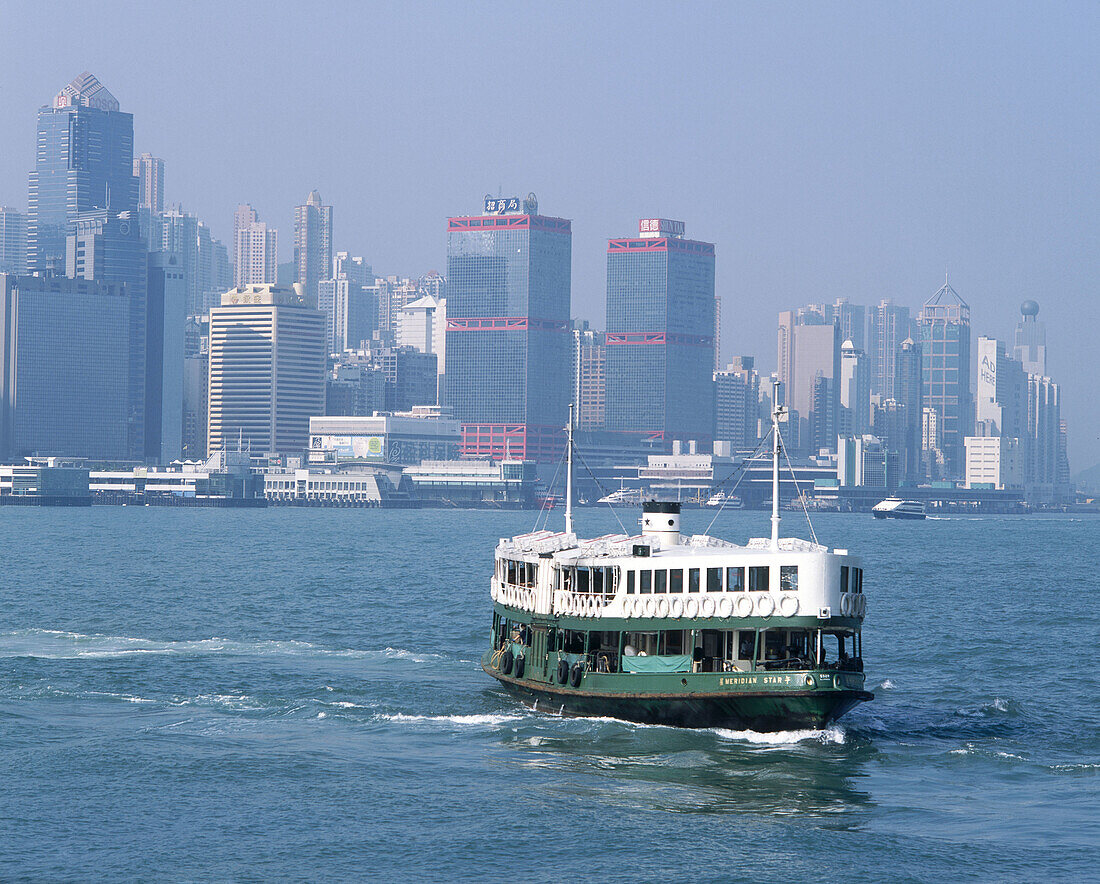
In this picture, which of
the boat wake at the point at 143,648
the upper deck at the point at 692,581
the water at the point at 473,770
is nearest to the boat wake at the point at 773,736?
the water at the point at 473,770

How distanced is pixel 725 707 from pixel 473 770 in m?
7.49

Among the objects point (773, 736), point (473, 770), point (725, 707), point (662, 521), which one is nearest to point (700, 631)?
point (725, 707)

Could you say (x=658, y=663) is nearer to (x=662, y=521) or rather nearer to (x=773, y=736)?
(x=773, y=736)

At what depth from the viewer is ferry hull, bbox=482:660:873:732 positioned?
4466 centimetres

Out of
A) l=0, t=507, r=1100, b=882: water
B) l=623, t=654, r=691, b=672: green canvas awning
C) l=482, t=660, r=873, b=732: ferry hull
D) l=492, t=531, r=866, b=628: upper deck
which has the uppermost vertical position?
l=492, t=531, r=866, b=628: upper deck

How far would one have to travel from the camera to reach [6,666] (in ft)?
203

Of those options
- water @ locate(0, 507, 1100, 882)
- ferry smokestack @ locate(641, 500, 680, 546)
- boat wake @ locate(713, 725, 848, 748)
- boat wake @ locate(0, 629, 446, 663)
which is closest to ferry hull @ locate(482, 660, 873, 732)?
boat wake @ locate(713, 725, 848, 748)

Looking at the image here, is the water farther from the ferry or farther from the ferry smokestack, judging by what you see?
the ferry smokestack

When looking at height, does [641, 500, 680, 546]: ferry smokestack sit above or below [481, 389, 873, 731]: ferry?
above

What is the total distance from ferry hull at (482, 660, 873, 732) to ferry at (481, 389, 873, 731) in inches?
1.7

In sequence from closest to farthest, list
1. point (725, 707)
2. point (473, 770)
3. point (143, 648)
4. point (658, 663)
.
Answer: point (473, 770), point (725, 707), point (658, 663), point (143, 648)

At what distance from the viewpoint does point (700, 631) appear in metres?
46.5

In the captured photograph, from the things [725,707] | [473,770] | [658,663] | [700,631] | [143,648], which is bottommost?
[473,770]

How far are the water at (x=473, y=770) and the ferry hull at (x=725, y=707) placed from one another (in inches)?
18.7
